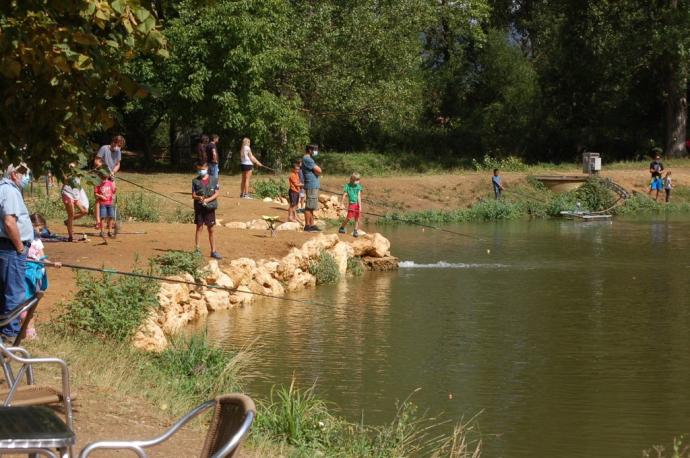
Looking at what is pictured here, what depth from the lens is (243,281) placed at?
57.6 ft

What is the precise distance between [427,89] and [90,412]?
1792 inches

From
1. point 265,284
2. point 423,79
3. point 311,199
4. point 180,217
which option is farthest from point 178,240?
point 423,79

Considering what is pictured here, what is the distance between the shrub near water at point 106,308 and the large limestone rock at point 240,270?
4.38 meters

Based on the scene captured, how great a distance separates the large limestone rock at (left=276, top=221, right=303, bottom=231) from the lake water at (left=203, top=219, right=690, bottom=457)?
8.00ft

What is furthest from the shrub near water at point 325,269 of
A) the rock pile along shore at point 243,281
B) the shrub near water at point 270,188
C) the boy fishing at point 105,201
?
the shrub near water at point 270,188

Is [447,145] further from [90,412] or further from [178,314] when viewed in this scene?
[90,412]

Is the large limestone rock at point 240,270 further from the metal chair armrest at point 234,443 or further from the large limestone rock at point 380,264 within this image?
the metal chair armrest at point 234,443

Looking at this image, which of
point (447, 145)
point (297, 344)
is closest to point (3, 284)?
point (297, 344)

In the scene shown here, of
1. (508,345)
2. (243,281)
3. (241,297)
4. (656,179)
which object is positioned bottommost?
(508,345)

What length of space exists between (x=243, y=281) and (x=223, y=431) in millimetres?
12856

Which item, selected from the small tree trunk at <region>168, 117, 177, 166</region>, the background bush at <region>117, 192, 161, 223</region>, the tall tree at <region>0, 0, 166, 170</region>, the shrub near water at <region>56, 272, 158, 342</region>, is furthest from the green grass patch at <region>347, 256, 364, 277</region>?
the small tree trunk at <region>168, 117, 177, 166</region>

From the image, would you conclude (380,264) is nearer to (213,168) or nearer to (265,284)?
(265,284)

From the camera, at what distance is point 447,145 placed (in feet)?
162

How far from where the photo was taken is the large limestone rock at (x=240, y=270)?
17438mm
